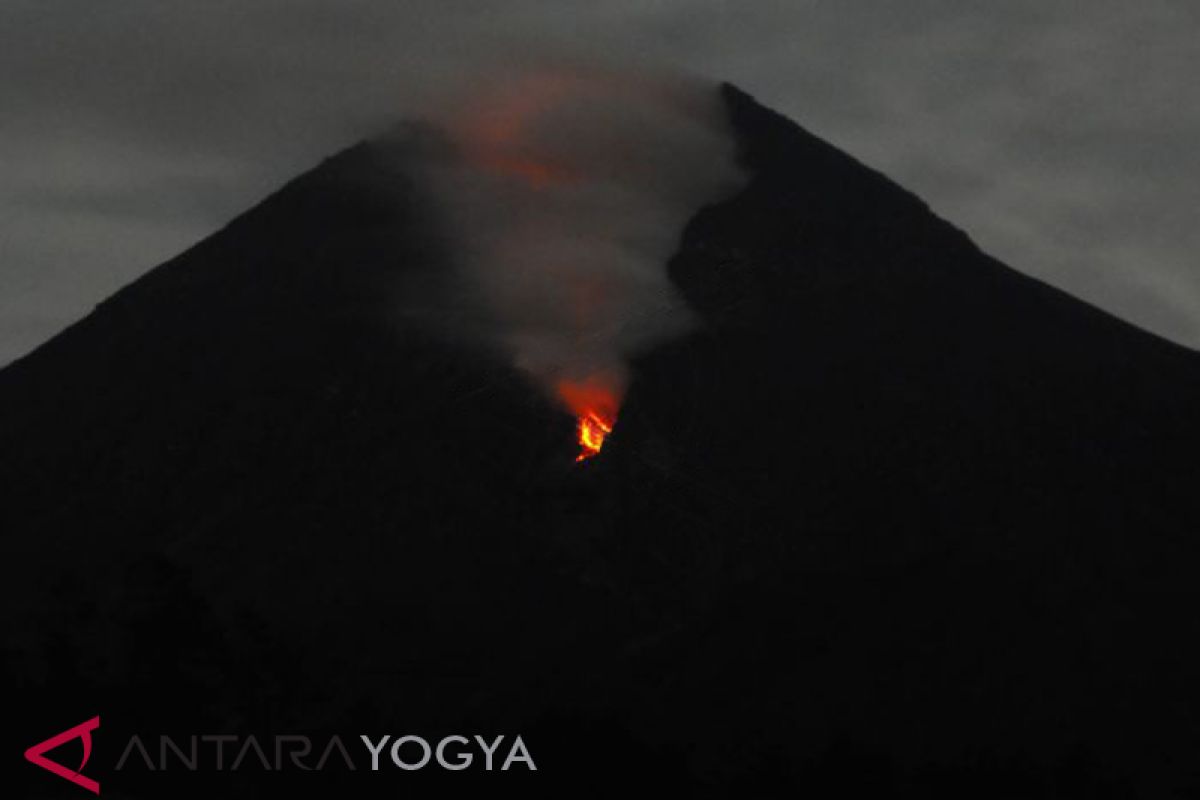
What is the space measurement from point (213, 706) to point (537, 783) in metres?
24.3

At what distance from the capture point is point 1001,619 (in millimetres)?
199625

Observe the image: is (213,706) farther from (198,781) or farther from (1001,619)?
(1001,619)

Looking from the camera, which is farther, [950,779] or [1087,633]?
[1087,633]

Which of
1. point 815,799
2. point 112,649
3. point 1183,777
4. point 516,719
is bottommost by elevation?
point 815,799

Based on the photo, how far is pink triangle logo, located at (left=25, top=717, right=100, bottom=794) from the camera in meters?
93.3

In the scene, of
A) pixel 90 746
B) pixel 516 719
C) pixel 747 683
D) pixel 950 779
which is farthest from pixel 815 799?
pixel 747 683

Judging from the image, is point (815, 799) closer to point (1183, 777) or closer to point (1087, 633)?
point (1183, 777)

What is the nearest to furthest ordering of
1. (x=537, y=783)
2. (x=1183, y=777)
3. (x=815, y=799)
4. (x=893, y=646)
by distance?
(x=537, y=783), (x=815, y=799), (x=1183, y=777), (x=893, y=646)

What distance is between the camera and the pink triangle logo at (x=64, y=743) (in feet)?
306

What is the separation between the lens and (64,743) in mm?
98625

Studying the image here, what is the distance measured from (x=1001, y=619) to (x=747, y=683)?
23.7 metres

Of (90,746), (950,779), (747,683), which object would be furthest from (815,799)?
(747,683)

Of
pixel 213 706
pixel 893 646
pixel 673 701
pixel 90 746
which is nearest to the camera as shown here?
pixel 90 746

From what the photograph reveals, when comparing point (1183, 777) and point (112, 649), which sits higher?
point (112, 649)
